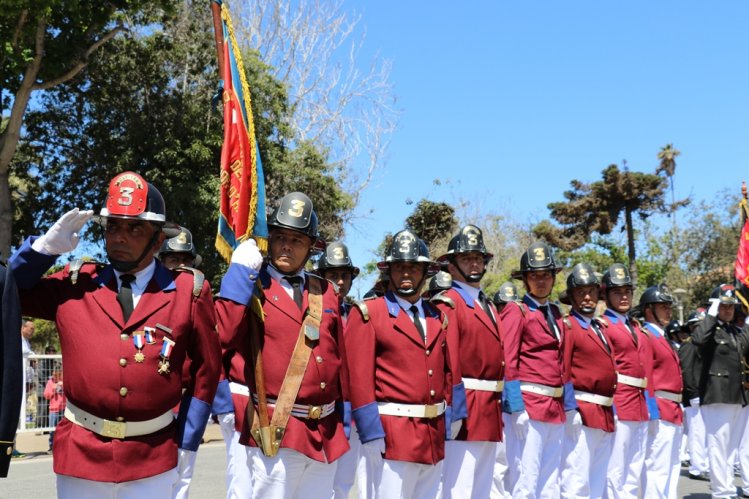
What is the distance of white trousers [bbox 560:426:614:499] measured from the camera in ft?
27.1

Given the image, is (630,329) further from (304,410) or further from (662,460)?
(304,410)

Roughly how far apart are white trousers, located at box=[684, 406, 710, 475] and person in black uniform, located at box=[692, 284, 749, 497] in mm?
1566

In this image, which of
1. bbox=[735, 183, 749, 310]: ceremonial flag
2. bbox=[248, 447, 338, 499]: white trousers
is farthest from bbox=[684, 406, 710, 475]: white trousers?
bbox=[248, 447, 338, 499]: white trousers

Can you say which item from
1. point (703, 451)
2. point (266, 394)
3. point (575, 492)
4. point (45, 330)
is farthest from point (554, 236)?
point (266, 394)

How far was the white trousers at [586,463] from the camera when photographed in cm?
827

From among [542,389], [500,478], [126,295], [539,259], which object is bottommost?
[500,478]

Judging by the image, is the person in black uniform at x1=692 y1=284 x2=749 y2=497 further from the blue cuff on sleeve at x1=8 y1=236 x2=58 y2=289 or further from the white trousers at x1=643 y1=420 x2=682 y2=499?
the blue cuff on sleeve at x1=8 y1=236 x2=58 y2=289

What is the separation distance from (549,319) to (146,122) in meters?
16.0

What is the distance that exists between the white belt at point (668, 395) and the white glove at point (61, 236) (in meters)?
8.09

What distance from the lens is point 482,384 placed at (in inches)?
291

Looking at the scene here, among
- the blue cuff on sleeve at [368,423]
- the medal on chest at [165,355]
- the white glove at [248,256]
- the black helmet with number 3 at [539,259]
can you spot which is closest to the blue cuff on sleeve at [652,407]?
the black helmet with number 3 at [539,259]

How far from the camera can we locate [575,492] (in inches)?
324

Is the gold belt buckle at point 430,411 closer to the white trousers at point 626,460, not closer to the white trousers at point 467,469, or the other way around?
the white trousers at point 467,469

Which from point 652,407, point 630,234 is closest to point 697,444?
point 652,407
